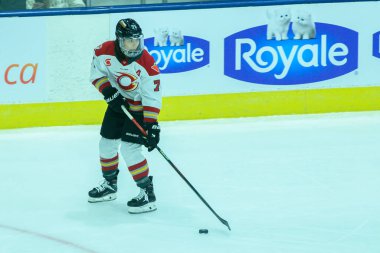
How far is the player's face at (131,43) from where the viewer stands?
4621mm

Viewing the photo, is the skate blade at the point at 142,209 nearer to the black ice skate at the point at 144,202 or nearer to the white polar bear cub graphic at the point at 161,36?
the black ice skate at the point at 144,202

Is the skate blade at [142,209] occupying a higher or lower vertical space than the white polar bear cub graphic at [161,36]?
lower

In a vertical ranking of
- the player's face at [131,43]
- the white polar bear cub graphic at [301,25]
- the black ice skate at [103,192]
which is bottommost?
the black ice skate at [103,192]

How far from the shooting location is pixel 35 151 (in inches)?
258

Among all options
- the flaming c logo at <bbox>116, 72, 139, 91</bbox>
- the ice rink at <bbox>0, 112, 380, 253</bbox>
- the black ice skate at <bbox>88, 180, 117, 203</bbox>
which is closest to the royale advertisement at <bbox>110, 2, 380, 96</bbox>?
the ice rink at <bbox>0, 112, 380, 253</bbox>

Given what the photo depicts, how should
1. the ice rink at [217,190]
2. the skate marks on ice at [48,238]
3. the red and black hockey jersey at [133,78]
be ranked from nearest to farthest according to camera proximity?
the skate marks on ice at [48,238] < the ice rink at [217,190] < the red and black hockey jersey at [133,78]

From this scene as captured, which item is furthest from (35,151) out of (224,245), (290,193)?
(224,245)

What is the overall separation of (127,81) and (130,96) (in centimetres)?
12

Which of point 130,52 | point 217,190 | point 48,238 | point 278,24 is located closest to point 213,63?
point 278,24

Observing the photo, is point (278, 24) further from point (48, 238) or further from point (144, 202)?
point (48, 238)

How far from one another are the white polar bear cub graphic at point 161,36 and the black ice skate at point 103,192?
8.00 feet

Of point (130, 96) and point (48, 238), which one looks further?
point (130, 96)

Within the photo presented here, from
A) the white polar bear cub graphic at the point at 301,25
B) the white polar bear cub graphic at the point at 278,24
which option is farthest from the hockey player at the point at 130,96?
the white polar bear cub graphic at the point at 301,25

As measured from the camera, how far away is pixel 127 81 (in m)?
4.81
